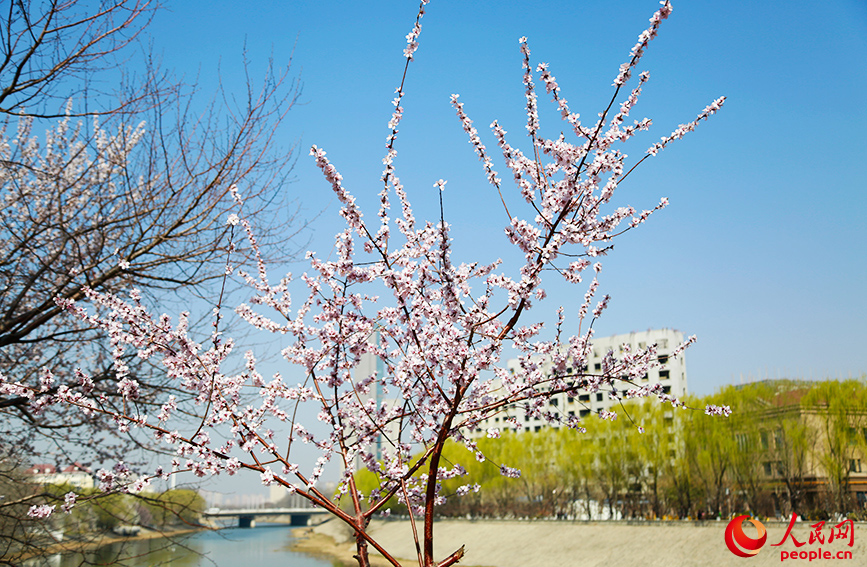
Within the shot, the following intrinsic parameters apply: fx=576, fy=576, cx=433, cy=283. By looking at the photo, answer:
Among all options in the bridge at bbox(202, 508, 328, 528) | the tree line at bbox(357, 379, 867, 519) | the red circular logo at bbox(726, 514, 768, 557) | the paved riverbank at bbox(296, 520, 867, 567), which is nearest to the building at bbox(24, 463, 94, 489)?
the paved riverbank at bbox(296, 520, 867, 567)

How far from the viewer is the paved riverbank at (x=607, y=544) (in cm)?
2372

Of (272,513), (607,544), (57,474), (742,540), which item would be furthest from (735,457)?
(272,513)

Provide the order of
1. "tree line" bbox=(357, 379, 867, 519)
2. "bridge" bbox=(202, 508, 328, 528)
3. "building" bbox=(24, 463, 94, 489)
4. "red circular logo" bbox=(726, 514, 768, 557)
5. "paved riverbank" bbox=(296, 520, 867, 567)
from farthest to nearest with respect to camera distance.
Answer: "bridge" bbox=(202, 508, 328, 528) → "tree line" bbox=(357, 379, 867, 519) → "red circular logo" bbox=(726, 514, 768, 557) → "paved riverbank" bbox=(296, 520, 867, 567) → "building" bbox=(24, 463, 94, 489)

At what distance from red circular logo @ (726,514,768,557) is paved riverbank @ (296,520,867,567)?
239mm

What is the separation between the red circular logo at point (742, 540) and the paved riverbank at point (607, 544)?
0.24 m

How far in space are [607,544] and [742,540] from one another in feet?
24.6

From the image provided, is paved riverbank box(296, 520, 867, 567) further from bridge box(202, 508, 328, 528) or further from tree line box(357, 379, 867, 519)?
bridge box(202, 508, 328, 528)

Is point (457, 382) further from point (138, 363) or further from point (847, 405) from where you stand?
point (847, 405)

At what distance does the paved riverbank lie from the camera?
23.7 meters

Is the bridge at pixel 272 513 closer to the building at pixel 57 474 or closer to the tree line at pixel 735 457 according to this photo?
the tree line at pixel 735 457

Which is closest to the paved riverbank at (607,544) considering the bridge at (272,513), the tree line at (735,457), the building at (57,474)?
the tree line at (735,457)

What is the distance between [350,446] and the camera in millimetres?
3363

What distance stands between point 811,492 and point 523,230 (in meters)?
33.4

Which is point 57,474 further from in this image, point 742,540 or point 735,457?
point 735,457
